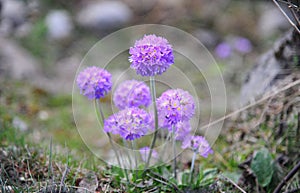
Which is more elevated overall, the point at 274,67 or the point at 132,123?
the point at 274,67

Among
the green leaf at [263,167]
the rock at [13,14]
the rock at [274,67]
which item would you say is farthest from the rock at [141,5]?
the green leaf at [263,167]

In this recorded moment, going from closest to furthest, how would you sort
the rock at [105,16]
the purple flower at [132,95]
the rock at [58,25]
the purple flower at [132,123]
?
Answer: the purple flower at [132,123], the purple flower at [132,95], the rock at [58,25], the rock at [105,16]

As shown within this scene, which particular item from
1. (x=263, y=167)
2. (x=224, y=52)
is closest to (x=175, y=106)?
(x=263, y=167)

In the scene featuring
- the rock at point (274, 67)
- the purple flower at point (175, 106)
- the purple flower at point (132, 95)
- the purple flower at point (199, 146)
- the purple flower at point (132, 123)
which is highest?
the rock at point (274, 67)

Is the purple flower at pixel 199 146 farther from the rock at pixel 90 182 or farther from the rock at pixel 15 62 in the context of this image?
the rock at pixel 15 62

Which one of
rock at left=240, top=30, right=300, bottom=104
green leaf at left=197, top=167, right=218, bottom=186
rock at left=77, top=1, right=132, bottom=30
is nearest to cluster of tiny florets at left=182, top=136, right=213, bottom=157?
green leaf at left=197, top=167, right=218, bottom=186

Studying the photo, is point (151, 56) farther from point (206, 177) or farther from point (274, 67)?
point (274, 67)
